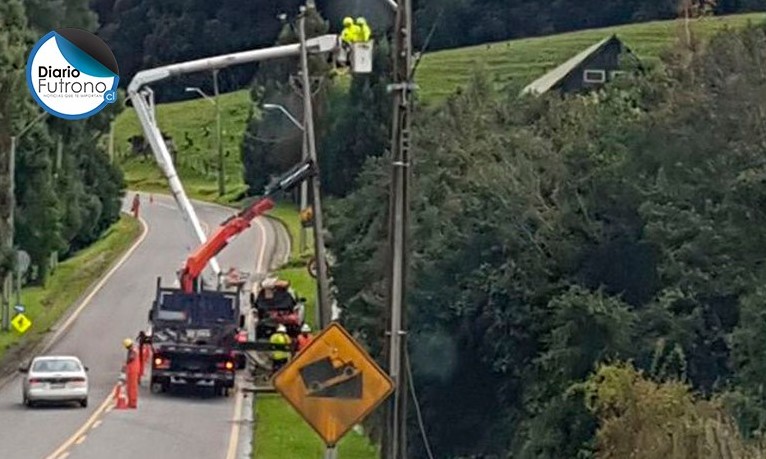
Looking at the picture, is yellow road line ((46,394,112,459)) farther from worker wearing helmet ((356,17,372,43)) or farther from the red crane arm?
worker wearing helmet ((356,17,372,43))

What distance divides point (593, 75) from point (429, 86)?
3686 cm

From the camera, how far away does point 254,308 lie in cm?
4662

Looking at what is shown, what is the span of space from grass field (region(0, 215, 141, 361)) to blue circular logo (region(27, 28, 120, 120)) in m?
6.53

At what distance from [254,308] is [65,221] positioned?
18293mm

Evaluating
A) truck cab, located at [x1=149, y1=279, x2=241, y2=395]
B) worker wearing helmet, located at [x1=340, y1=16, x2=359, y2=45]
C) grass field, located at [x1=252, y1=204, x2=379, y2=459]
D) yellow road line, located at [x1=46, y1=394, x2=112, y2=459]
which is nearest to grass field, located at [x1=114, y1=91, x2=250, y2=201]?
truck cab, located at [x1=149, y1=279, x2=241, y2=395]

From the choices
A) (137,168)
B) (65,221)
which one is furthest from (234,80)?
(65,221)

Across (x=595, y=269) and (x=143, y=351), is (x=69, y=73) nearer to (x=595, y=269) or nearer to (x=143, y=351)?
(x=143, y=351)

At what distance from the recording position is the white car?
126ft

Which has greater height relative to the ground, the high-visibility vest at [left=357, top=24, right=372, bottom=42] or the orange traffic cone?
the high-visibility vest at [left=357, top=24, right=372, bottom=42]

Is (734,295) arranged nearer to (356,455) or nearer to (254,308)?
(356,455)

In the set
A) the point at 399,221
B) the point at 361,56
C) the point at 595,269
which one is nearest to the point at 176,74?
the point at 361,56

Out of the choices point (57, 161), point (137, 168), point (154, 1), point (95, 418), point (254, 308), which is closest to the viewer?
point (95, 418)

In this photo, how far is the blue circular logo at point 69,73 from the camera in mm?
46656

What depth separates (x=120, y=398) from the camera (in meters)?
38.9
